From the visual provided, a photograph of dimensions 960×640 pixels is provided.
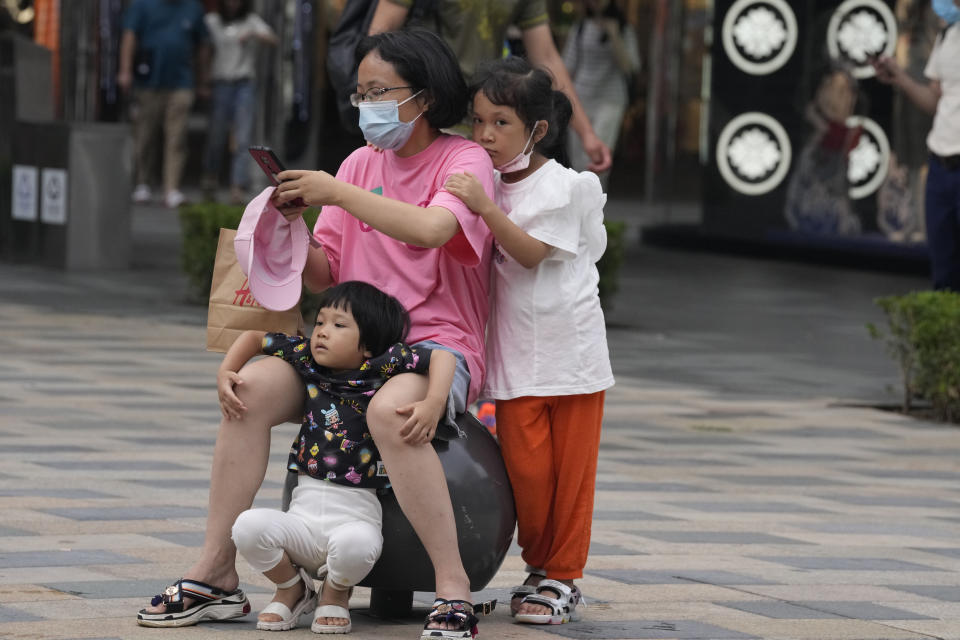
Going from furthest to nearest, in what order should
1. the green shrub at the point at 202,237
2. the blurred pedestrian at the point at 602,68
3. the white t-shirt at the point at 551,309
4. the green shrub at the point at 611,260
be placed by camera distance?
1. the blurred pedestrian at the point at 602,68
2. the green shrub at the point at 202,237
3. the green shrub at the point at 611,260
4. the white t-shirt at the point at 551,309

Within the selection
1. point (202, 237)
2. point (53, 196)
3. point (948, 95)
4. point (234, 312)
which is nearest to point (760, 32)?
point (53, 196)

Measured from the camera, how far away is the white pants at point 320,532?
4062mm

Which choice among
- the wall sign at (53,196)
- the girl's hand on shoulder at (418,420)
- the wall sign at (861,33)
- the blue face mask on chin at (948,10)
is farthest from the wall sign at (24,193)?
the girl's hand on shoulder at (418,420)

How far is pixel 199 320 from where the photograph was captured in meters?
10.3

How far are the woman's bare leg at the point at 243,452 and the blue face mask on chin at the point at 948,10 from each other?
16.0ft

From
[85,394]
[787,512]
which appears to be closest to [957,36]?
[787,512]

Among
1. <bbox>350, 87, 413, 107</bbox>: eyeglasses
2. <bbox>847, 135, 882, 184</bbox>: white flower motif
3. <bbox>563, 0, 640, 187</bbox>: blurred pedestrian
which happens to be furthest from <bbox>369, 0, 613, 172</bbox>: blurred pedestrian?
<bbox>563, 0, 640, 187</bbox>: blurred pedestrian

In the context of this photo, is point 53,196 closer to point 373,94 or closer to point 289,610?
point 373,94

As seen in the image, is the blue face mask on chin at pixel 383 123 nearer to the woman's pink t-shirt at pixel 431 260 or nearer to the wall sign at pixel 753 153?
the woman's pink t-shirt at pixel 431 260

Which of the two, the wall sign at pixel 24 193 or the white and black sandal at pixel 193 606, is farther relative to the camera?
the wall sign at pixel 24 193

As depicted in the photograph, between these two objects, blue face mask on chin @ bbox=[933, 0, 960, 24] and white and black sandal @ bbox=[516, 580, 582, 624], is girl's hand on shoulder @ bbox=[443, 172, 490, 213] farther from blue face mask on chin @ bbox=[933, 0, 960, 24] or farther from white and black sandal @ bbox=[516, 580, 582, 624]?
blue face mask on chin @ bbox=[933, 0, 960, 24]

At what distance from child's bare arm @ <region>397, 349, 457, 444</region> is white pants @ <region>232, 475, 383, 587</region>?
20 centimetres

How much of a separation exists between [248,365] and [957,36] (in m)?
4.99

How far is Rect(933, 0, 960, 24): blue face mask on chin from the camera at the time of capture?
27.3 ft
